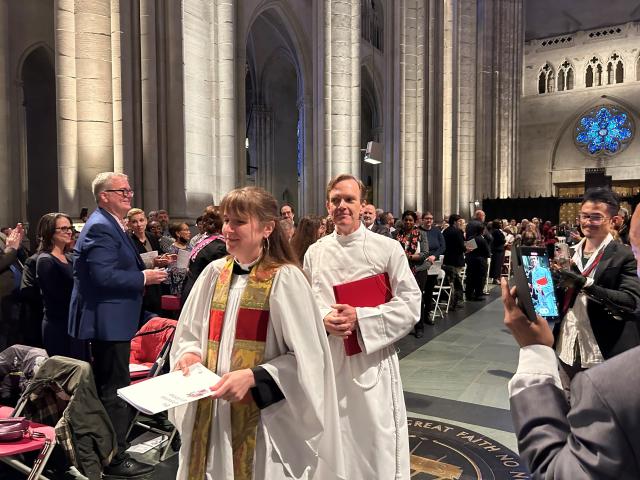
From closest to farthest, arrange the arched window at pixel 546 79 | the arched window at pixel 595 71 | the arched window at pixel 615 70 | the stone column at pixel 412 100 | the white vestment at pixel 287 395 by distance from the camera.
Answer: the white vestment at pixel 287 395, the stone column at pixel 412 100, the arched window at pixel 615 70, the arched window at pixel 595 71, the arched window at pixel 546 79

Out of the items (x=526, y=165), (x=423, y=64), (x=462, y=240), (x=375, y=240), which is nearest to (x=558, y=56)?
(x=526, y=165)

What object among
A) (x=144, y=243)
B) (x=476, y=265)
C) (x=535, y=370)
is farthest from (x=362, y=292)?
(x=476, y=265)

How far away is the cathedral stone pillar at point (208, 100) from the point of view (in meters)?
10.1

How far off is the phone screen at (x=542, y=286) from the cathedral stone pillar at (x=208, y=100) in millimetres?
8177

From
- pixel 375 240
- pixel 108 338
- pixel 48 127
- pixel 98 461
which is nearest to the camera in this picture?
pixel 375 240

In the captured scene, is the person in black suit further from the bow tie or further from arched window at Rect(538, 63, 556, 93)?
arched window at Rect(538, 63, 556, 93)

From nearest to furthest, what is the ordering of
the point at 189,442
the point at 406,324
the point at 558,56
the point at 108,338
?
the point at 189,442, the point at 406,324, the point at 108,338, the point at 558,56

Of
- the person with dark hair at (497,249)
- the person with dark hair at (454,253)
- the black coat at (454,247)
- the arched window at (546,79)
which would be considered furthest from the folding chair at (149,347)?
the arched window at (546,79)

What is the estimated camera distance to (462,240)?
10.1 metres

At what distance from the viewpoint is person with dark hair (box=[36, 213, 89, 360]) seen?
426 cm

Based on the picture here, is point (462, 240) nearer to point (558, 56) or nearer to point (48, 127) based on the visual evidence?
point (48, 127)

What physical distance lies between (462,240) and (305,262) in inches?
295

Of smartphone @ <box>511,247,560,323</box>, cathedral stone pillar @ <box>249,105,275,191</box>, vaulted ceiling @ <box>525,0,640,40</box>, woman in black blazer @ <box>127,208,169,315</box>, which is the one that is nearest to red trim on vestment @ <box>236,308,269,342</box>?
smartphone @ <box>511,247,560,323</box>

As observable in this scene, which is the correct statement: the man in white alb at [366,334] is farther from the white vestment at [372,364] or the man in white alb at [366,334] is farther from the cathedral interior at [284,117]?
the cathedral interior at [284,117]
